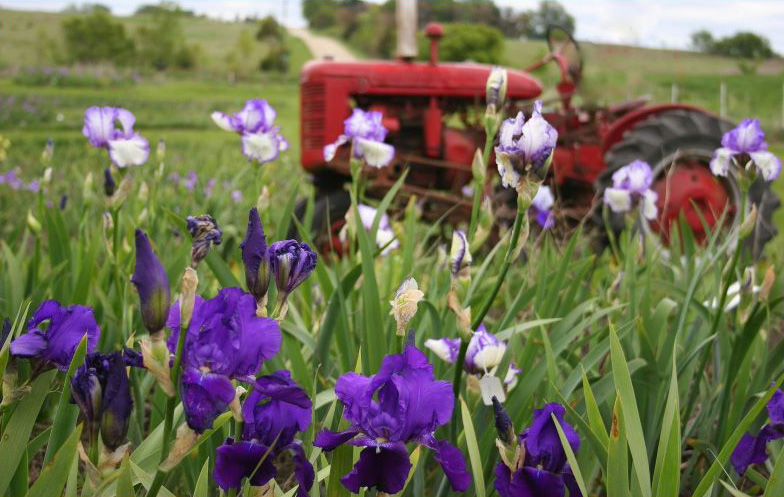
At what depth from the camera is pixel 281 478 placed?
1.73 m

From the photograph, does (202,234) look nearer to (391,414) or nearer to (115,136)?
(391,414)

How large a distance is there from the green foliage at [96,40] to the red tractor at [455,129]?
766 inches

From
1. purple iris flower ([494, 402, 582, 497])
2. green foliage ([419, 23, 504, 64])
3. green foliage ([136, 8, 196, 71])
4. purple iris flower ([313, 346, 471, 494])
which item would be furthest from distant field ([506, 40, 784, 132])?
purple iris flower ([313, 346, 471, 494])

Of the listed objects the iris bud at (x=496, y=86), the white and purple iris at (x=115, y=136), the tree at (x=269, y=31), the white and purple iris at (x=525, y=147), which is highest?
the tree at (x=269, y=31)

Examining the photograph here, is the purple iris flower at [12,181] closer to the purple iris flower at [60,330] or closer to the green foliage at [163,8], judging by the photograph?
the purple iris flower at [60,330]

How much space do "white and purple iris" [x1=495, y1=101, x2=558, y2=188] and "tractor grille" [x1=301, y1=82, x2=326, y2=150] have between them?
3871 millimetres

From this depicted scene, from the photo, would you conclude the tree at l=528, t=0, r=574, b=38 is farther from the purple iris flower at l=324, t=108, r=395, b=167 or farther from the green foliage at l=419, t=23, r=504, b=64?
the purple iris flower at l=324, t=108, r=395, b=167

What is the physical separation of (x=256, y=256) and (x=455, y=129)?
175 inches

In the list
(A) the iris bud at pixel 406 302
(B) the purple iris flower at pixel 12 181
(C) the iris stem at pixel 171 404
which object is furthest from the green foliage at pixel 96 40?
(C) the iris stem at pixel 171 404

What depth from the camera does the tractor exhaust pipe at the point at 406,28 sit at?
488 centimetres

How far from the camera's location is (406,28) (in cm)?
493

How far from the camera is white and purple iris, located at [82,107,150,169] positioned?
77.3 inches

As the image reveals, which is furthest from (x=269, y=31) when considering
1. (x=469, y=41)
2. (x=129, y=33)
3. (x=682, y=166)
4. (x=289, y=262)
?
(x=289, y=262)

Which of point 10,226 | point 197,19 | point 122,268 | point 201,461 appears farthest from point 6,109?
point 197,19
